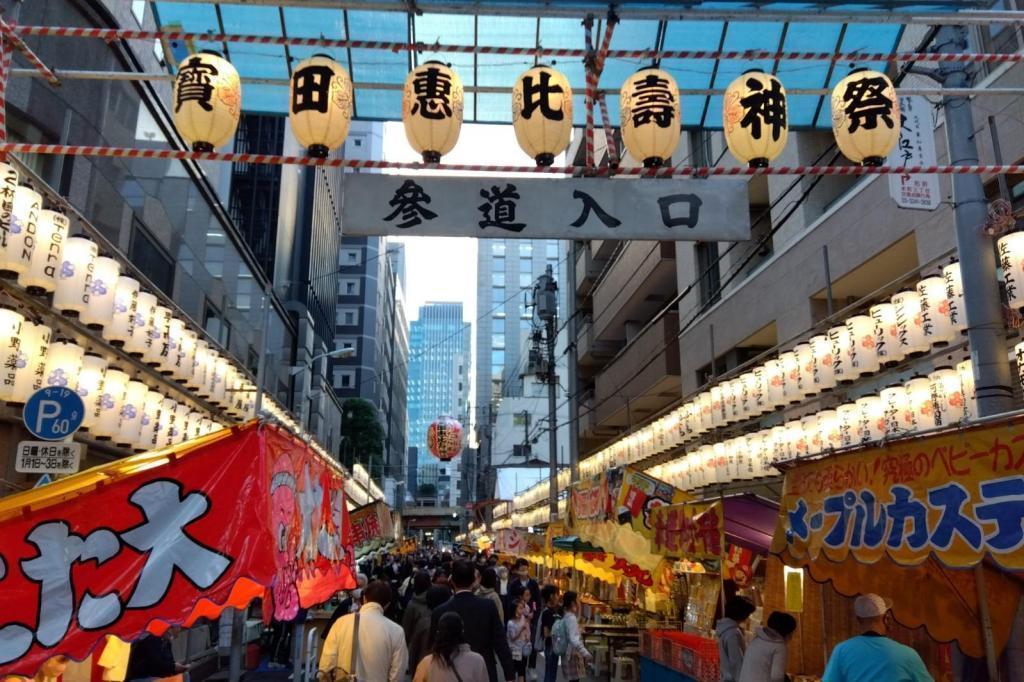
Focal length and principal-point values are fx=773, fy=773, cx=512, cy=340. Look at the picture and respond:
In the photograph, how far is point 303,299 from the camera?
46.8m

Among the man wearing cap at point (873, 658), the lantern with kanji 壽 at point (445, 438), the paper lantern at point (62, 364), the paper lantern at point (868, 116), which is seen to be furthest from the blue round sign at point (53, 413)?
the lantern with kanji 壽 at point (445, 438)

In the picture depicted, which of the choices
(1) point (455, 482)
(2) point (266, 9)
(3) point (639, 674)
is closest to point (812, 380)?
(3) point (639, 674)

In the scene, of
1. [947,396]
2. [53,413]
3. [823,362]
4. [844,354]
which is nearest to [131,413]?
[53,413]

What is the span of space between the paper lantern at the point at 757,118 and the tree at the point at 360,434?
67.0 m

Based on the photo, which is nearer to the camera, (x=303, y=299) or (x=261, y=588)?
(x=261, y=588)

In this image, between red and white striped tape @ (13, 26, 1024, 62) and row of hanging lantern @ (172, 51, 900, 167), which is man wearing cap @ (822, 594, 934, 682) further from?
red and white striped tape @ (13, 26, 1024, 62)

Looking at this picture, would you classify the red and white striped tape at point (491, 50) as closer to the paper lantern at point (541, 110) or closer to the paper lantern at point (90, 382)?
the paper lantern at point (541, 110)

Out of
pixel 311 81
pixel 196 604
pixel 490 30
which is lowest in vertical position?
pixel 196 604

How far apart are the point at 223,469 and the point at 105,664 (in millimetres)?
4971

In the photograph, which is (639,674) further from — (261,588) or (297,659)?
(261,588)

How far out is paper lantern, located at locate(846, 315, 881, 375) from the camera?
12.1m

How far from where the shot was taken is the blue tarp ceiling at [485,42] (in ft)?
40.3

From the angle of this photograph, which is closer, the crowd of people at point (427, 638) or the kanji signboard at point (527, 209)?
the crowd of people at point (427, 638)

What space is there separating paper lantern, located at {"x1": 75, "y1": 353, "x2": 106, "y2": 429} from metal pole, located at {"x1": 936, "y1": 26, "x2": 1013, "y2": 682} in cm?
1219
